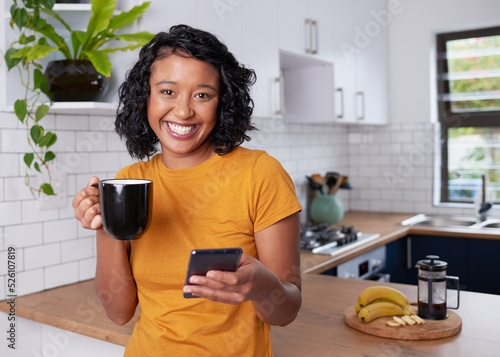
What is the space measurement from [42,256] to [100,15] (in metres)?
0.92

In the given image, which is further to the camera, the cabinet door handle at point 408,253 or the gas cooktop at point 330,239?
the cabinet door handle at point 408,253

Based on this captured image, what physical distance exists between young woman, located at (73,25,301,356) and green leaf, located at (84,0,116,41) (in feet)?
2.08

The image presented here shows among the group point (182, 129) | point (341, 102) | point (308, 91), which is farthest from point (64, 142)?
point (341, 102)

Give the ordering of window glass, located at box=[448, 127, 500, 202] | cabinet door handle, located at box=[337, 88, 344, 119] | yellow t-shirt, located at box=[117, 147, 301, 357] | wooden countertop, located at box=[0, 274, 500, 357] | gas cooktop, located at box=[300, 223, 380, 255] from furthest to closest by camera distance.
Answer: window glass, located at box=[448, 127, 500, 202] → cabinet door handle, located at box=[337, 88, 344, 119] → gas cooktop, located at box=[300, 223, 380, 255] → wooden countertop, located at box=[0, 274, 500, 357] → yellow t-shirt, located at box=[117, 147, 301, 357]

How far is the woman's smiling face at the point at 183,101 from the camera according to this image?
1.11m

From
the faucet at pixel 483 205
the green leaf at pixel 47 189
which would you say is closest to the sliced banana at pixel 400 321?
the green leaf at pixel 47 189

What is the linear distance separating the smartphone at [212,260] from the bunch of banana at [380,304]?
0.82 meters

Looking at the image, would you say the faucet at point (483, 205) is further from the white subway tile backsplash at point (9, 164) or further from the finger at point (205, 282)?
the finger at point (205, 282)

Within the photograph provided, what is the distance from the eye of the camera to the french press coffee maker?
155 centimetres

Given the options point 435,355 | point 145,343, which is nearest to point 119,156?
point 145,343

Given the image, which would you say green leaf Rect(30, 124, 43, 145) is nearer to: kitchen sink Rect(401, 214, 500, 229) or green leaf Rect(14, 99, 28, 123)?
green leaf Rect(14, 99, 28, 123)

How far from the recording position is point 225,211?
1.11 m

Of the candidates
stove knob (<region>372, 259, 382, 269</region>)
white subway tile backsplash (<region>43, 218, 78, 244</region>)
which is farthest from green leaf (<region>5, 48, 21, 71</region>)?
stove knob (<region>372, 259, 382, 269</region>)

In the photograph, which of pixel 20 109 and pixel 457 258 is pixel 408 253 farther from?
pixel 20 109
